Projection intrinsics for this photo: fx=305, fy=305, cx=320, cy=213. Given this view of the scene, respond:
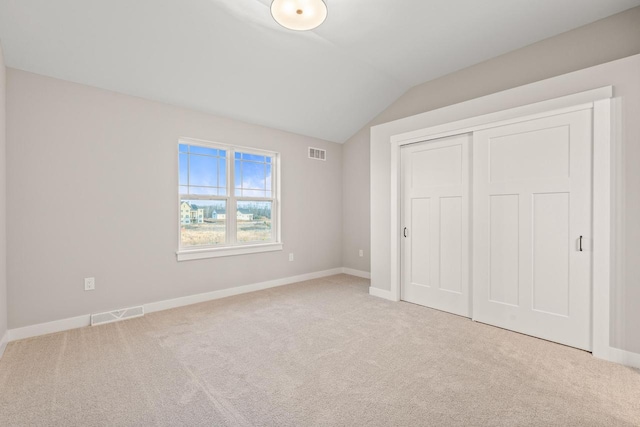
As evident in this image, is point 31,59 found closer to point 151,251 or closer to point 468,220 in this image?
point 151,251

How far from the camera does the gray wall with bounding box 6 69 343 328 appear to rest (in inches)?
114

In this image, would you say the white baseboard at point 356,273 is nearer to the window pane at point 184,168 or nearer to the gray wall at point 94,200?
the gray wall at point 94,200

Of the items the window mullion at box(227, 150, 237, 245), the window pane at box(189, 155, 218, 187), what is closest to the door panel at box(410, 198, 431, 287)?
the window mullion at box(227, 150, 237, 245)

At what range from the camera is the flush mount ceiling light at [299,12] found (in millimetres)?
2285

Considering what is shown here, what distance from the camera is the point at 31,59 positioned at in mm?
2811

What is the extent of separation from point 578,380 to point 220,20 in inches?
165

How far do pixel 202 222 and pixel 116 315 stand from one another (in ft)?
4.73

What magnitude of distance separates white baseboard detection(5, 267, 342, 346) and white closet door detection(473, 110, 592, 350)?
277cm

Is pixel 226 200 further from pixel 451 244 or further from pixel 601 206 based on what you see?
pixel 601 206

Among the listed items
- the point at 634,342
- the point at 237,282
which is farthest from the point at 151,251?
the point at 634,342

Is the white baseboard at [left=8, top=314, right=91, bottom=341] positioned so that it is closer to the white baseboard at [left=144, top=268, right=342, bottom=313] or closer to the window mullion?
the white baseboard at [left=144, top=268, right=342, bottom=313]

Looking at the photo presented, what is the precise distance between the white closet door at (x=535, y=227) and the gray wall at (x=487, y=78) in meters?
0.50

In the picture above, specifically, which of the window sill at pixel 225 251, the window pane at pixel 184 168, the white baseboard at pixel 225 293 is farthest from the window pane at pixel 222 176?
the white baseboard at pixel 225 293

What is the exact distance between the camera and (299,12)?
236 centimetres
